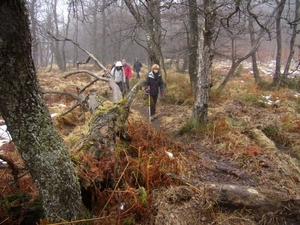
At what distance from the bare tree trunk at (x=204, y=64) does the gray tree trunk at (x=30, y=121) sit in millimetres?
4476

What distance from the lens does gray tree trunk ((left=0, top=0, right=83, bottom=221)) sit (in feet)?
5.60

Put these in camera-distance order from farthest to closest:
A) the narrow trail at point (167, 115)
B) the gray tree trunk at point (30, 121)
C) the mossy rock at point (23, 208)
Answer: the narrow trail at point (167, 115) → the mossy rock at point (23, 208) → the gray tree trunk at point (30, 121)

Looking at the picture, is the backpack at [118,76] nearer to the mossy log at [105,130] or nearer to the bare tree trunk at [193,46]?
the bare tree trunk at [193,46]

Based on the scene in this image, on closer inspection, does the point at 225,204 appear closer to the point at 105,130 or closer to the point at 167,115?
the point at 105,130

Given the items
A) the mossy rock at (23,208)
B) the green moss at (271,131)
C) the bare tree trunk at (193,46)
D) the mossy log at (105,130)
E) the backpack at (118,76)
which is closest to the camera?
the mossy rock at (23,208)

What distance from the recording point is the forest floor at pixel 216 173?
10.4ft

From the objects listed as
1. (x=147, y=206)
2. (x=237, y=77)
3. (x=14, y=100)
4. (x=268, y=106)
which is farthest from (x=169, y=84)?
(x=14, y=100)

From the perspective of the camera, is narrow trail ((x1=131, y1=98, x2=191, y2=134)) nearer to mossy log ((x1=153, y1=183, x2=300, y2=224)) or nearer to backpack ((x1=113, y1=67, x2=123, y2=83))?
backpack ((x1=113, y1=67, x2=123, y2=83))

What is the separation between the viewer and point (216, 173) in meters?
4.44

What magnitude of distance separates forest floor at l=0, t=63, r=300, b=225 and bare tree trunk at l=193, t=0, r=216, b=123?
438mm

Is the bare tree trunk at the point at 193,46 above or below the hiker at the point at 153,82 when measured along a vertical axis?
above

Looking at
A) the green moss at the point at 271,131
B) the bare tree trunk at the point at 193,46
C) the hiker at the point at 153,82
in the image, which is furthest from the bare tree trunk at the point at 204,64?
the bare tree trunk at the point at 193,46

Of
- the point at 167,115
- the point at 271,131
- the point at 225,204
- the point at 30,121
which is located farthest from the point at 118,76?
the point at 30,121

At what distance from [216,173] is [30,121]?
137 inches
